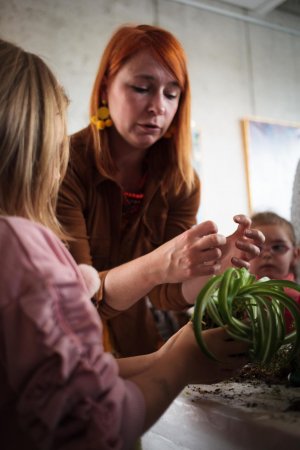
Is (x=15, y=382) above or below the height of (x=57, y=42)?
below

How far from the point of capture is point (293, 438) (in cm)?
58

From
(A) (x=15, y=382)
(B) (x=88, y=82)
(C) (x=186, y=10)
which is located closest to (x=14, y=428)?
→ (A) (x=15, y=382)

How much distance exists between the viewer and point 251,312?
0.69 meters

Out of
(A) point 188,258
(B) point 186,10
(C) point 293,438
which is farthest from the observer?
(B) point 186,10

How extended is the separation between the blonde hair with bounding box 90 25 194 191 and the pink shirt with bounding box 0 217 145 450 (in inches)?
29.8

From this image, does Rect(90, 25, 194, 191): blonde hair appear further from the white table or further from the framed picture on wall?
the framed picture on wall

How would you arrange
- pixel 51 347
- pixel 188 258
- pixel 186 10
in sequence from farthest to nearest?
pixel 186 10 < pixel 188 258 < pixel 51 347

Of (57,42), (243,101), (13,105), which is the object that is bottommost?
(13,105)

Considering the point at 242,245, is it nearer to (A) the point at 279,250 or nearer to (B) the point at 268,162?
(A) the point at 279,250

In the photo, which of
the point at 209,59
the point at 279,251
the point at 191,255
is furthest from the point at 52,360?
the point at 209,59

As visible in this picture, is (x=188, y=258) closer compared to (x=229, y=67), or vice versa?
(x=188, y=258)

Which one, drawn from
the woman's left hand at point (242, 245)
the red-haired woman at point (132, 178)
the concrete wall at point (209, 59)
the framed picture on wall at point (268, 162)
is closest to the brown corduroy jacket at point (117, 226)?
the red-haired woman at point (132, 178)

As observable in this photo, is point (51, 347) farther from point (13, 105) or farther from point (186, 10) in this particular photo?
point (186, 10)

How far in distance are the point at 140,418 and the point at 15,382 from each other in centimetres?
15
